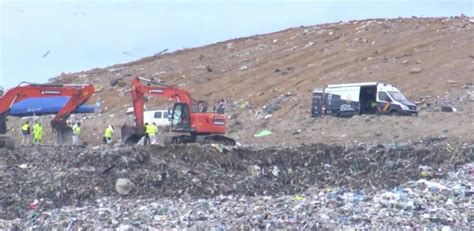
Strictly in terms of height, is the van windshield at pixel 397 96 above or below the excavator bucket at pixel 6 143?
above

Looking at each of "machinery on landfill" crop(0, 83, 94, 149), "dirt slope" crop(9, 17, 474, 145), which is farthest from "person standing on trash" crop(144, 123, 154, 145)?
"dirt slope" crop(9, 17, 474, 145)

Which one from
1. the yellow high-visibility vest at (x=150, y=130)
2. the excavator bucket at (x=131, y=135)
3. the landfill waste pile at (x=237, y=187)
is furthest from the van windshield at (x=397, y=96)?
the landfill waste pile at (x=237, y=187)

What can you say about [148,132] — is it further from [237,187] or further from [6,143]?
[237,187]

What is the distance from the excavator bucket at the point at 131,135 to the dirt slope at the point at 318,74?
5.18 metres

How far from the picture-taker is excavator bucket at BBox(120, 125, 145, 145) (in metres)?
23.8

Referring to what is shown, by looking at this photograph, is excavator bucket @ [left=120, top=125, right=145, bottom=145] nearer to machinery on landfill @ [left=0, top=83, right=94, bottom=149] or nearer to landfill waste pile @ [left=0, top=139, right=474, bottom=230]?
machinery on landfill @ [left=0, top=83, right=94, bottom=149]

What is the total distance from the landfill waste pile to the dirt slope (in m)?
5.87

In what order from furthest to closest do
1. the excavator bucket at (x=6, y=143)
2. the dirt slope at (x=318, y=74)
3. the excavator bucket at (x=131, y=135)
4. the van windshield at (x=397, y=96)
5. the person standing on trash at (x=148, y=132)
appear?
1. the van windshield at (x=397, y=96)
2. the dirt slope at (x=318, y=74)
3. the excavator bucket at (x=131, y=135)
4. the person standing on trash at (x=148, y=132)
5. the excavator bucket at (x=6, y=143)

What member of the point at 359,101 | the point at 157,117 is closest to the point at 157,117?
the point at 157,117

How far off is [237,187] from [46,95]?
8402 millimetres

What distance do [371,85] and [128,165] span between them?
14.3 m

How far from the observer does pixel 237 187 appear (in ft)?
53.9

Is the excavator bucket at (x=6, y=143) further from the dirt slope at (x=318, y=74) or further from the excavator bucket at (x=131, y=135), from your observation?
the dirt slope at (x=318, y=74)

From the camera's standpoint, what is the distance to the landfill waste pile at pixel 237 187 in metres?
13.7
